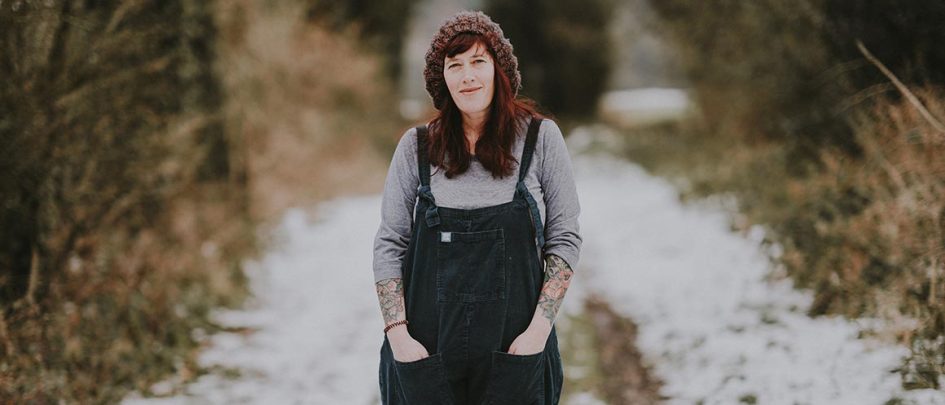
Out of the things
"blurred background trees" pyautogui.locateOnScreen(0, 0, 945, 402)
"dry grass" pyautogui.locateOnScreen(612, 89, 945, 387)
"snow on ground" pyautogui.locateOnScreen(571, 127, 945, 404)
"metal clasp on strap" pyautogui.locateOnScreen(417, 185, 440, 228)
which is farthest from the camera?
"blurred background trees" pyautogui.locateOnScreen(0, 0, 945, 402)

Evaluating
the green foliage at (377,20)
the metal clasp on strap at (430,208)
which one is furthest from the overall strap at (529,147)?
the green foliage at (377,20)

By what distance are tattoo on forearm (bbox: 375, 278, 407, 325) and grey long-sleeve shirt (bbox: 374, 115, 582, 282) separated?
0.08ft

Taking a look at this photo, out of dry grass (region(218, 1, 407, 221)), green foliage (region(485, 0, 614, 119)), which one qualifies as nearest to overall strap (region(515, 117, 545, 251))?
dry grass (region(218, 1, 407, 221))

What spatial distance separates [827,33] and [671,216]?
→ 387cm

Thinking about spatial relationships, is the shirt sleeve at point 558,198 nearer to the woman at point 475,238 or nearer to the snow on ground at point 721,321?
the woman at point 475,238

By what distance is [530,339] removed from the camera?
2232mm

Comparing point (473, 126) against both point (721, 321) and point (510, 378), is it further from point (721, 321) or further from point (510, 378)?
point (721, 321)

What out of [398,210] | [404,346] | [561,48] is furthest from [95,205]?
[561,48]

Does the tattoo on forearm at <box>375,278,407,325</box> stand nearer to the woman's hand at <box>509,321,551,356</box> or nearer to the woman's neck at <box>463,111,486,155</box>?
the woman's hand at <box>509,321,551,356</box>

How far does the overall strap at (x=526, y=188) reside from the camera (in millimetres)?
2238

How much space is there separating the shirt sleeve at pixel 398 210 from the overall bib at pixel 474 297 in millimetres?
61

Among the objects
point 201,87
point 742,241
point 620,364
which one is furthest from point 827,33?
point 201,87

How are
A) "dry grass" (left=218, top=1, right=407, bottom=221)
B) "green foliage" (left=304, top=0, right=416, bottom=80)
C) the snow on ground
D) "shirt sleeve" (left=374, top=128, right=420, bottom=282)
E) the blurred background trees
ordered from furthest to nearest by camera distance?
"green foliage" (left=304, top=0, right=416, bottom=80)
"dry grass" (left=218, top=1, right=407, bottom=221)
the blurred background trees
the snow on ground
"shirt sleeve" (left=374, top=128, right=420, bottom=282)

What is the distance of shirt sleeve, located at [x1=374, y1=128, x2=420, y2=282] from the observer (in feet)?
7.59
